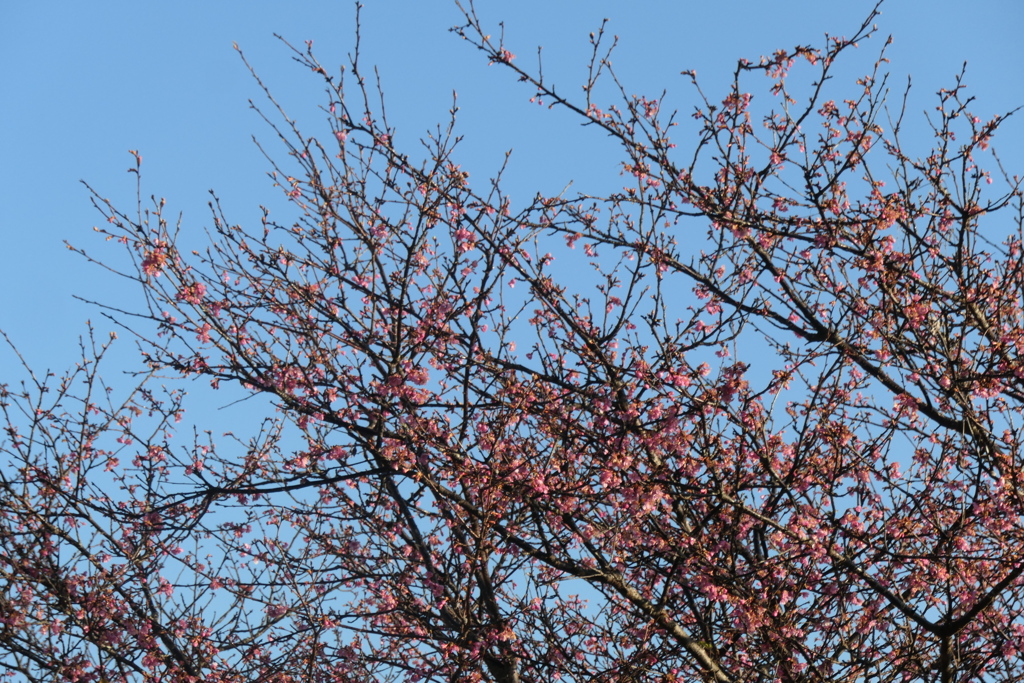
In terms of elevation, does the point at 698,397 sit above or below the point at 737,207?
below

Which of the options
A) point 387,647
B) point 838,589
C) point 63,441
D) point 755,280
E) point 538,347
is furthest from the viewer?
point 63,441

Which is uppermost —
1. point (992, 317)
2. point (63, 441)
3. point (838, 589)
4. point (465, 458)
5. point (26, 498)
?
point (63, 441)

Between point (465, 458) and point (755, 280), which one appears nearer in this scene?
point (465, 458)

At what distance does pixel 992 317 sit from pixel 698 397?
2710 mm

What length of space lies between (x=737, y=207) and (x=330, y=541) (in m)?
4.83

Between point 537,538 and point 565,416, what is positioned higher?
point 565,416

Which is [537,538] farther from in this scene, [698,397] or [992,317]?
[992,317]

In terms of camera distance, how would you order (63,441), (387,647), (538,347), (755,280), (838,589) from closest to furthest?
(838,589)
(538,347)
(755,280)
(387,647)
(63,441)

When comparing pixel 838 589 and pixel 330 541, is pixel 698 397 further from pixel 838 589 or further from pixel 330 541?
pixel 330 541

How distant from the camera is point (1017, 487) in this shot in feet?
20.5

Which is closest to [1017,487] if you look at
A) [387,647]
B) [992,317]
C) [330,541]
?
[992,317]

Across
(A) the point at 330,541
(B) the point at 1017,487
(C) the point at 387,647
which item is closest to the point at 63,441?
(A) the point at 330,541

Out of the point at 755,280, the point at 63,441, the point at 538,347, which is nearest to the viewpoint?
the point at 538,347

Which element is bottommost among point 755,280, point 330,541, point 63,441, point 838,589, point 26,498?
point 838,589
